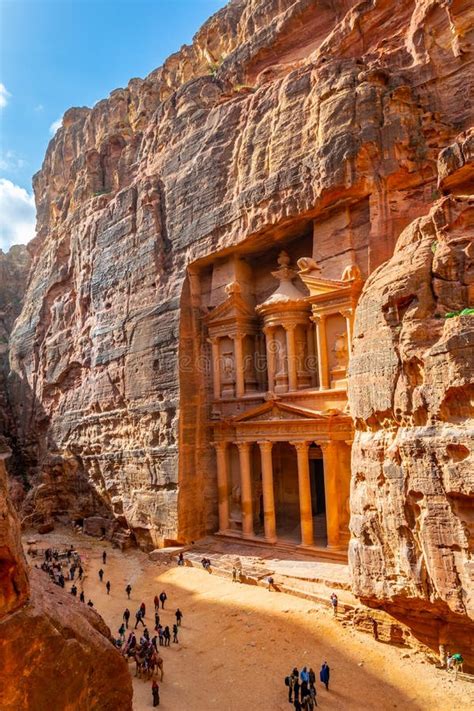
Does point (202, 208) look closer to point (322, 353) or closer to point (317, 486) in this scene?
point (322, 353)

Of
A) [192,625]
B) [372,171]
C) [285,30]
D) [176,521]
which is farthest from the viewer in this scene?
[285,30]

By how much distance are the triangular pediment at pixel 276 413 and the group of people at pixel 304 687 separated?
9.37m

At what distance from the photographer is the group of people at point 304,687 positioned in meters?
10.5

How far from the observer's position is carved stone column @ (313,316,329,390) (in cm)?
2047

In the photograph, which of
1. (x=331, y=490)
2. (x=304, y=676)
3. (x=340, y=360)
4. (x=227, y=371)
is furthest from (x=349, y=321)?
(x=304, y=676)

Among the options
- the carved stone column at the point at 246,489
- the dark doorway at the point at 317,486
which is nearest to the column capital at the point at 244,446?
the carved stone column at the point at 246,489

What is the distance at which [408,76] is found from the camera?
63.6 ft

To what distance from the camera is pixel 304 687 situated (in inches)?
422

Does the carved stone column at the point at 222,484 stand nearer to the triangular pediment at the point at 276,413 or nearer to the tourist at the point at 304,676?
the triangular pediment at the point at 276,413

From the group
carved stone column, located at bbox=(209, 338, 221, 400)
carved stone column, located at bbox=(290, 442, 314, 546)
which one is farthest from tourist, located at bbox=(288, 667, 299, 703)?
carved stone column, located at bbox=(209, 338, 221, 400)

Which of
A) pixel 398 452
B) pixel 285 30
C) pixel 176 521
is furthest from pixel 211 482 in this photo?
pixel 285 30

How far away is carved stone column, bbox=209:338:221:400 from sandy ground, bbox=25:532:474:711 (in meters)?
8.91

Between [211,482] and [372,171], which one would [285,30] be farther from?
[211,482]

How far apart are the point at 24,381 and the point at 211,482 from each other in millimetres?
20954
